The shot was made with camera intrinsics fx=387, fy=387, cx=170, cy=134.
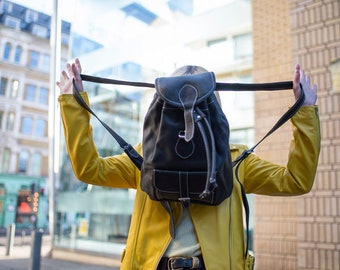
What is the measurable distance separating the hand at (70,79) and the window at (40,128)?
2638cm

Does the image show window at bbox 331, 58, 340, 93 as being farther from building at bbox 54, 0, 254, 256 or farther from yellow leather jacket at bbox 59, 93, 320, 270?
building at bbox 54, 0, 254, 256

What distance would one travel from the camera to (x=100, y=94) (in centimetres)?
1123

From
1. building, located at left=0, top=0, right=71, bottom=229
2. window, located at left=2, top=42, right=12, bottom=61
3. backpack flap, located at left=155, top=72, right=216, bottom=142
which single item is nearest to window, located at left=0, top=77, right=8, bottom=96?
building, located at left=0, top=0, right=71, bottom=229

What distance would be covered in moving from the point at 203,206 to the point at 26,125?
26.2 m

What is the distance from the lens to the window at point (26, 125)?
1002 inches

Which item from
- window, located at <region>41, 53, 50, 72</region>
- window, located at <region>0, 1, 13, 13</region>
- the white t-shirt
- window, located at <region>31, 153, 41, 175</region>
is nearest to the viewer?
the white t-shirt

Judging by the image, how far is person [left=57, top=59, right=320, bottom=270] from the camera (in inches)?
51.3

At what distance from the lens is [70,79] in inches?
58.3

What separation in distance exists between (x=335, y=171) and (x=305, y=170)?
3.01 m

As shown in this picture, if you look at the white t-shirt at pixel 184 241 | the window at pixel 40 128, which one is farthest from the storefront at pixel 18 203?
the white t-shirt at pixel 184 241

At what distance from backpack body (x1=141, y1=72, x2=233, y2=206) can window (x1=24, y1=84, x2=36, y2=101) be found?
25378 mm

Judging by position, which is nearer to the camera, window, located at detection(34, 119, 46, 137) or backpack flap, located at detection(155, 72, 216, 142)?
backpack flap, located at detection(155, 72, 216, 142)

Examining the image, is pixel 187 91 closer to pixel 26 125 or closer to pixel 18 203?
pixel 26 125

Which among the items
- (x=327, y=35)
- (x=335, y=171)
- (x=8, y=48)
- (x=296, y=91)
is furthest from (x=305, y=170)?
(x=8, y=48)
